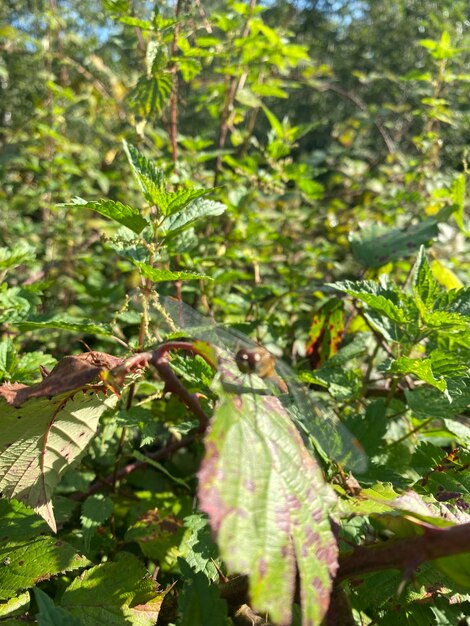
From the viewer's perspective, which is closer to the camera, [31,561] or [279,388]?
[279,388]

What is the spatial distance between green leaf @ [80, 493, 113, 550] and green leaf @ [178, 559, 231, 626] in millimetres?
407

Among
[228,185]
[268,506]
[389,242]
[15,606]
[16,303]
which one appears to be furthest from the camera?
[228,185]

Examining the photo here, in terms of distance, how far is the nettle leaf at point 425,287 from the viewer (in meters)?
1.01

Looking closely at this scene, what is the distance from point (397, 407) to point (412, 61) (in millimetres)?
8661

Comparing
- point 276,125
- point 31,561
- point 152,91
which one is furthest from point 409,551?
point 276,125

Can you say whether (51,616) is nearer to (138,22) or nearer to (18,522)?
(18,522)

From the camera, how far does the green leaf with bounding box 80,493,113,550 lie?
3.38 ft

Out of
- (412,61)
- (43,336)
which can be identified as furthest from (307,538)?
(412,61)

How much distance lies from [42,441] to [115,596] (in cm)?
31

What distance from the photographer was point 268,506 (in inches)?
20.1

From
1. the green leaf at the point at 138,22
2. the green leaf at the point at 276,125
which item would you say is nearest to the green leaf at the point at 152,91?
the green leaf at the point at 138,22

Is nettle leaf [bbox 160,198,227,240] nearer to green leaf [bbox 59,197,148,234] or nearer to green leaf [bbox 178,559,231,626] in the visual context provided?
green leaf [bbox 59,197,148,234]

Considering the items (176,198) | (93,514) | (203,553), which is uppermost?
(176,198)

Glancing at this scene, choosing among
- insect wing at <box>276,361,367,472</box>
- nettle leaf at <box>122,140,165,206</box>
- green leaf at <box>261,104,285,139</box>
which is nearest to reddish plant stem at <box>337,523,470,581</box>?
insect wing at <box>276,361,367,472</box>
